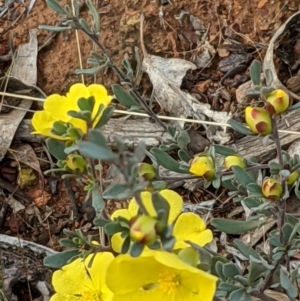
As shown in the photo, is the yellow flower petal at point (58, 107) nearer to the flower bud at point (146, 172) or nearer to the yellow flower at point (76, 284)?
the flower bud at point (146, 172)

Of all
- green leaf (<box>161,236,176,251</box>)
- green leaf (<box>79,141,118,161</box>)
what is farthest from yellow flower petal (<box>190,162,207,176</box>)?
green leaf (<box>79,141,118,161</box>)

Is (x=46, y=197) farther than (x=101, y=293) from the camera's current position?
Yes

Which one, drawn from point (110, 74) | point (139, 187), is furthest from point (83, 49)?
point (139, 187)

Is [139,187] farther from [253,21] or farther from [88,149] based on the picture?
[253,21]

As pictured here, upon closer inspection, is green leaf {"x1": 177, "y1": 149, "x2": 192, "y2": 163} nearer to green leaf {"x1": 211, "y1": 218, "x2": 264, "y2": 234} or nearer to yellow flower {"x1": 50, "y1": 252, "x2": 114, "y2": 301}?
green leaf {"x1": 211, "y1": 218, "x2": 264, "y2": 234}

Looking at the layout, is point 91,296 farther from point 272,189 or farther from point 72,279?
point 272,189

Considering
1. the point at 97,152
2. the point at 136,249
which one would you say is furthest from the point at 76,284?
the point at 97,152
